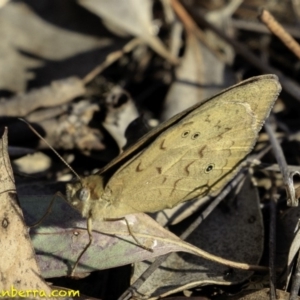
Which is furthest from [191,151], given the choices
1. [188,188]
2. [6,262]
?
[6,262]

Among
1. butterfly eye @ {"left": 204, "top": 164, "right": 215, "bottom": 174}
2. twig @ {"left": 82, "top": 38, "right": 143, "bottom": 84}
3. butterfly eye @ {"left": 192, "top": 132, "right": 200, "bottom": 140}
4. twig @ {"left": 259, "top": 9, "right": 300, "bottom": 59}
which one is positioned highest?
twig @ {"left": 259, "top": 9, "right": 300, "bottom": 59}

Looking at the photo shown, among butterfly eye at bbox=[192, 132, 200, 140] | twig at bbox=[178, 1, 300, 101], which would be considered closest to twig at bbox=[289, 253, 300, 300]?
butterfly eye at bbox=[192, 132, 200, 140]

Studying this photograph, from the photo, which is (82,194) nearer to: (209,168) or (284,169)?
(209,168)

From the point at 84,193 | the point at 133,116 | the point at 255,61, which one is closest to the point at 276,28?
the point at 255,61

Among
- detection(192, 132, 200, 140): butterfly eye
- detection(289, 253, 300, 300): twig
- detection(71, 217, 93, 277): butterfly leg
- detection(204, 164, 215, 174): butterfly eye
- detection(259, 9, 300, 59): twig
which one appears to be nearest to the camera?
detection(289, 253, 300, 300): twig

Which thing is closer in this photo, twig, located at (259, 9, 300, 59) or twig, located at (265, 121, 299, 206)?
twig, located at (265, 121, 299, 206)

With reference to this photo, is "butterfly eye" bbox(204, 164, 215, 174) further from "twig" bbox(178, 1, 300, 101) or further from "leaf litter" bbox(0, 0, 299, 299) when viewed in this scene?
"twig" bbox(178, 1, 300, 101)

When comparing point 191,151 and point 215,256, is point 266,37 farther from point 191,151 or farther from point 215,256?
point 215,256

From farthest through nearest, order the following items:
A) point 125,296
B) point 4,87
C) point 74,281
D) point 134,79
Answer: point 134,79, point 4,87, point 74,281, point 125,296

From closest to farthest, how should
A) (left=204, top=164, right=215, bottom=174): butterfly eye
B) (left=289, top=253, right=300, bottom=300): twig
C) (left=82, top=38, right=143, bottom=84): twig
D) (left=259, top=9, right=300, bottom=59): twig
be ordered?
1. (left=289, top=253, right=300, bottom=300): twig
2. (left=204, top=164, right=215, bottom=174): butterfly eye
3. (left=259, top=9, right=300, bottom=59): twig
4. (left=82, top=38, right=143, bottom=84): twig
